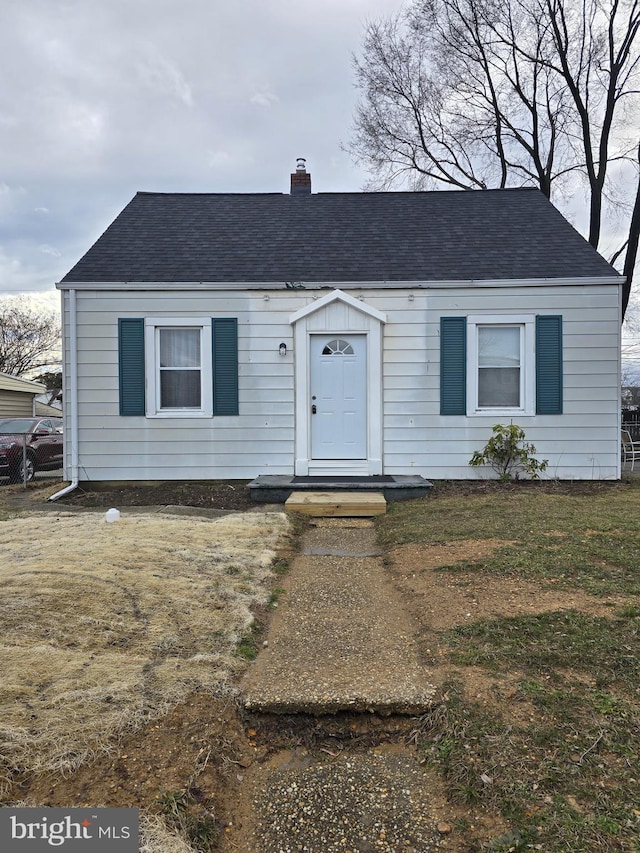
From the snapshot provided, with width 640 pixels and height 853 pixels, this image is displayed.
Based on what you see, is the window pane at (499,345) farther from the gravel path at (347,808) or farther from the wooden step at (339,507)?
the gravel path at (347,808)

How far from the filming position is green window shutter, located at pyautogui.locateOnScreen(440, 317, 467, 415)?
313 inches

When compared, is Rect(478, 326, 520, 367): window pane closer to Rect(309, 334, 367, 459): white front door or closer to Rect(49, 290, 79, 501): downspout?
Rect(309, 334, 367, 459): white front door

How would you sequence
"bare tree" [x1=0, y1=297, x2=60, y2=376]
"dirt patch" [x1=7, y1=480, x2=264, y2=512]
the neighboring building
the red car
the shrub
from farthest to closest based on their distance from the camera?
1. "bare tree" [x1=0, y1=297, x2=60, y2=376]
2. the neighboring building
3. the red car
4. the shrub
5. "dirt patch" [x1=7, y1=480, x2=264, y2=512]

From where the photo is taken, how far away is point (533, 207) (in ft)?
31.7

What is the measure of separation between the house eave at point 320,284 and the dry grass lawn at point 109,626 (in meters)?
4.14

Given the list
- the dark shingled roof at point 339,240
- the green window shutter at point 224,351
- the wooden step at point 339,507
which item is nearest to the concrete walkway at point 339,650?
the wooden step at point 339,507

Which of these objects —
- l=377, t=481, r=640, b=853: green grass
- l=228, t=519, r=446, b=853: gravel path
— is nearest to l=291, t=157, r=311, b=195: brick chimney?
l=377, t=481, r=640, b=853: green grass

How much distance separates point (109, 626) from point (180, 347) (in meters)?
5.76

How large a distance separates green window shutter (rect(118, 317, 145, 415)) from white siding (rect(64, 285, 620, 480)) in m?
0.14

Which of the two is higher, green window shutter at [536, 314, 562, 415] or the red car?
green window shutter at [536, 314, 562, 415]

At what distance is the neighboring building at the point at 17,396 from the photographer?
20672mm

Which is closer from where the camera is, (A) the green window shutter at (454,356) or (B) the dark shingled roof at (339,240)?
(A) the green window shutter at (454,356)

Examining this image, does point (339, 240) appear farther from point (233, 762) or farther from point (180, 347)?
point (233, 762)

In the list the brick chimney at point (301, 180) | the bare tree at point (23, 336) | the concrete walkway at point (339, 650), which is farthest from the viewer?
the bare tree at point (23, 336)
